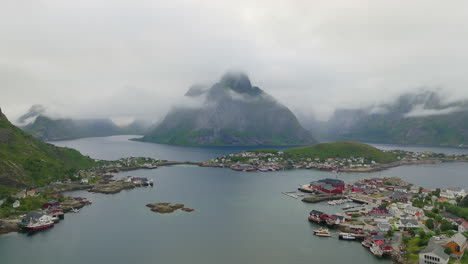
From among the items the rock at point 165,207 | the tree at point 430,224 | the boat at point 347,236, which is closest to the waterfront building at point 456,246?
the tree at point 430,224

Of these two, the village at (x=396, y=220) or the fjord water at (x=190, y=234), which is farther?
the fjord water at (x=190, y=234)

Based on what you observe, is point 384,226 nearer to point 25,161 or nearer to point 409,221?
point 409,221

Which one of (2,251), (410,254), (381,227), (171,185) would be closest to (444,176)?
(381,227)

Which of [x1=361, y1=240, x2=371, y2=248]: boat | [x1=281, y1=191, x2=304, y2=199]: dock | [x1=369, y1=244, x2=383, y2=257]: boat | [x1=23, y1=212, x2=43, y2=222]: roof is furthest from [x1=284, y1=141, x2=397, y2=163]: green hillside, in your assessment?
[x1=23, y1=212, x2=43, y2=222]: roof

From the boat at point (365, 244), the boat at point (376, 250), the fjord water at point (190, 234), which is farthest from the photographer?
the boat at point (365, 244)

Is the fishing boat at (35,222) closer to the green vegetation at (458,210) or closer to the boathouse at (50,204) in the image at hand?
the boathouse at (50,204)

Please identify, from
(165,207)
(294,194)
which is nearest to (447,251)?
(294,194)

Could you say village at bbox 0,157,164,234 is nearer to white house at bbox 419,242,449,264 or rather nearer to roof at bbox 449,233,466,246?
white house at bbox 419,242,449,264
